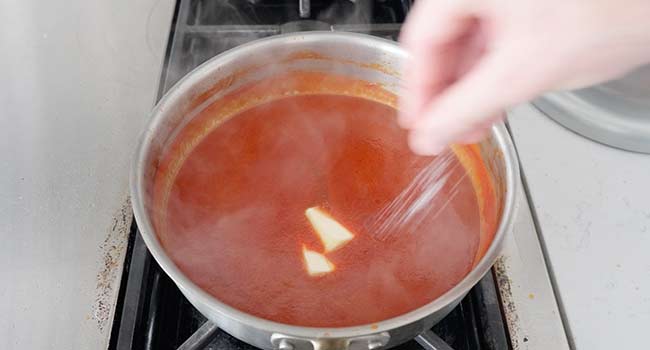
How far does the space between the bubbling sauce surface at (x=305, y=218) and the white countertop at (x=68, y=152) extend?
0.43 feet

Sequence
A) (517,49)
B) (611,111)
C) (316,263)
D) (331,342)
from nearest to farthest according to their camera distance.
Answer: (517,49), (331,342), (316,263), (611,111)

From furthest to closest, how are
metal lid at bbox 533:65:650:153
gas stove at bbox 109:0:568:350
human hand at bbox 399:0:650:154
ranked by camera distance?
metal lid at bbox 533:65:650:153, gas stove at bbox 109:0:568:350, human hand at bbox 399:0:650:154

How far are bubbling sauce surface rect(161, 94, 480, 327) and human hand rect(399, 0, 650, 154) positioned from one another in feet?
1.07

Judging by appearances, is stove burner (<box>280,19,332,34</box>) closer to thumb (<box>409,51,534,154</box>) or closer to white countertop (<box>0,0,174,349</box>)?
white countertop (<box>0,0,174,349</box>)

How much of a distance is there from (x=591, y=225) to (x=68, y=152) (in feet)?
2.95

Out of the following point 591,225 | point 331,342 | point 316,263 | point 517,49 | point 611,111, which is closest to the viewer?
point 517,49

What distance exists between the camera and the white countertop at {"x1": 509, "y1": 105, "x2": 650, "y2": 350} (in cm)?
91

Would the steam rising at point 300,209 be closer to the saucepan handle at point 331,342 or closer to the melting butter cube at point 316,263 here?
the melting butter cube at point 316,263

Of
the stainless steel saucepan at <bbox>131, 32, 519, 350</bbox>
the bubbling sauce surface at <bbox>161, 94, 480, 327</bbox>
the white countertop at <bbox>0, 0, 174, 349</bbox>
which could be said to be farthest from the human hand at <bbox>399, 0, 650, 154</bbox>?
the white countertop at <bbox>0, 0, 174, 349</bbox>

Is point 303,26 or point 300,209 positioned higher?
point 303,26

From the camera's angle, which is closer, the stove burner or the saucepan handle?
the saucepan handle

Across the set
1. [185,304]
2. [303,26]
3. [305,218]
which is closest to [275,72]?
[303,26]

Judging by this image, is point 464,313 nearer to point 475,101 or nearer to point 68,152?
point 475,101

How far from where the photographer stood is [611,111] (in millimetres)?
1116
